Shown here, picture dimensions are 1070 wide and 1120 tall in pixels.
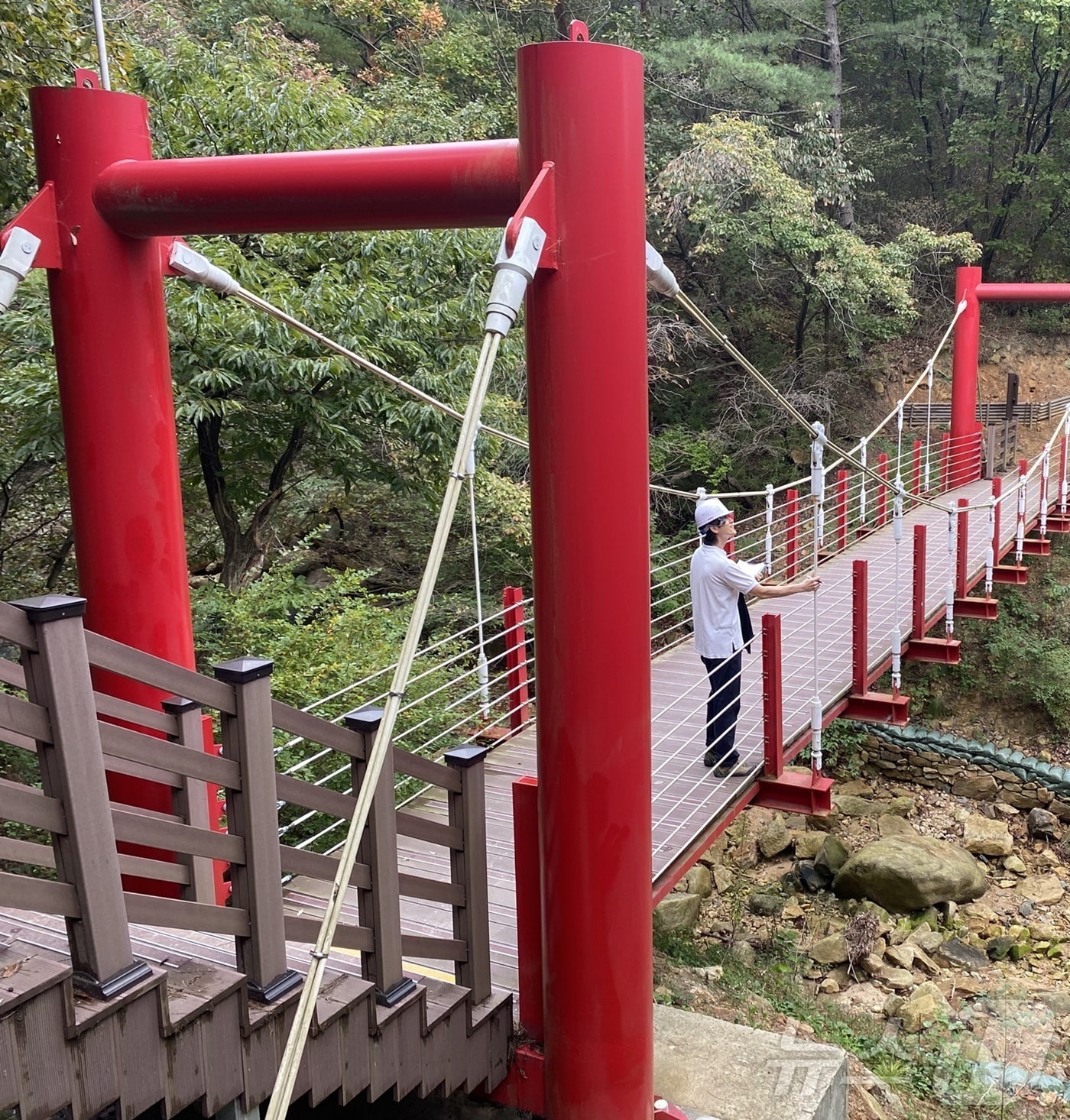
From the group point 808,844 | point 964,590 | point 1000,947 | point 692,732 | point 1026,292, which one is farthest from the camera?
point 1026,292

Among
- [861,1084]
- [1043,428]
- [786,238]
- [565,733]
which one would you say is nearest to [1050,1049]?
[861,1084]

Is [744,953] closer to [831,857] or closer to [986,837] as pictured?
[831,857]

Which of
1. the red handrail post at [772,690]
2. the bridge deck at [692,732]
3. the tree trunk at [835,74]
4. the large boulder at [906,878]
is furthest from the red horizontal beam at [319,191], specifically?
the tree trunk at [835,74]

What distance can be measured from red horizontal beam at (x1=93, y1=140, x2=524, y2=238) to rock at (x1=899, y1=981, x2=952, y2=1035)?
472cm

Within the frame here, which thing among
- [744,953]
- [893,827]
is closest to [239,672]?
[744,953]

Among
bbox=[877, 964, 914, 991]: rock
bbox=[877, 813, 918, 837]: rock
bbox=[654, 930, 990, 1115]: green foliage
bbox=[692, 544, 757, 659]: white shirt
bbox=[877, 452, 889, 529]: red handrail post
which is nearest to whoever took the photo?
bbox=[692, 544, 757, 659]: white shirt

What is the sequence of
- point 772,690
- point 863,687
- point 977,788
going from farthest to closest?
1. point 977,788
2. point 863,687
3. point 772,690

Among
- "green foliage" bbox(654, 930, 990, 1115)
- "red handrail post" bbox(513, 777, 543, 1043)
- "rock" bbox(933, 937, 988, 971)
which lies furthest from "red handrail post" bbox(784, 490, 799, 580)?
"red handrail post" bbox(513, 777, 543, 1043)

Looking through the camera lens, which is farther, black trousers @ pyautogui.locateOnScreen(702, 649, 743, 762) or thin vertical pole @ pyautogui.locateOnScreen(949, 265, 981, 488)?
thin vertical pole @ pyautogui.locateOnScreen(949, 265, 981, 488)

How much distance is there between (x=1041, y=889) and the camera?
7.82 m

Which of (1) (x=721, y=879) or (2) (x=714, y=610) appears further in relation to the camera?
(1) (x=721, y=879)

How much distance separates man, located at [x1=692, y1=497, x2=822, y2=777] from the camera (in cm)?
421

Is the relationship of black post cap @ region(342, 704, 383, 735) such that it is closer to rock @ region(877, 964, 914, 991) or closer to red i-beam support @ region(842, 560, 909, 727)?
red i-beam support @ region(842, 560, 909, 727)

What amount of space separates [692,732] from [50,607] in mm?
3770
